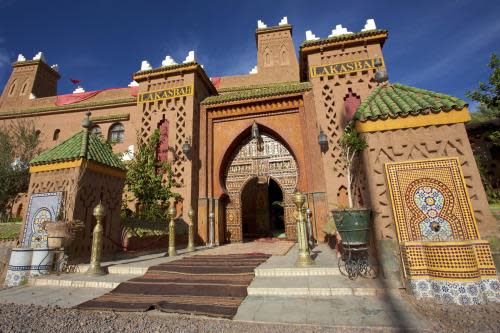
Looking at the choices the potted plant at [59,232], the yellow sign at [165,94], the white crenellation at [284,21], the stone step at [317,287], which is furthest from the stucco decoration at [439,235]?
the white crenellation at [284,21]

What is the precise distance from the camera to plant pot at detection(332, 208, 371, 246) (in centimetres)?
379

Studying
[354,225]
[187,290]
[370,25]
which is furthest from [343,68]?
[187,290]

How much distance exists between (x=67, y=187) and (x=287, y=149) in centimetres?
796

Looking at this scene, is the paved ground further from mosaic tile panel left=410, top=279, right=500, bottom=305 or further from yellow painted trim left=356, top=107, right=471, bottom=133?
yellow painted trim left=356, top=107, right=471, bottom=133

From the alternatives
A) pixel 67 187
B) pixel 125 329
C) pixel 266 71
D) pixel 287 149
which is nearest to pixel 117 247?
pixel 67 187

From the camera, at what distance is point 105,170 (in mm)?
6770

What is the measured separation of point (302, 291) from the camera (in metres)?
3.70

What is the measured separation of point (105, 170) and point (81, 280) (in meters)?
3.01

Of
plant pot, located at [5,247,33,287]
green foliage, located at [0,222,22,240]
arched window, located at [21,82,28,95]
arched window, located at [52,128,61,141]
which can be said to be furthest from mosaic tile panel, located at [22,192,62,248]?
arched window, located at [21,82,28,95]

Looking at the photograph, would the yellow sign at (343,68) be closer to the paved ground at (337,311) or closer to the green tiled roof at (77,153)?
the green tiled roof at (77,153)

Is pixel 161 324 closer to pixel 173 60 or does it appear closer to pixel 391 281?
pixel 391 281

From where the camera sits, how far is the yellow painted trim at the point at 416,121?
12.8 feet

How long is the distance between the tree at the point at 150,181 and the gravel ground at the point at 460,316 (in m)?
8.37

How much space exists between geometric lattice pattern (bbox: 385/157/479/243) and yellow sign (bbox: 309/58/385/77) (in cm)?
712
